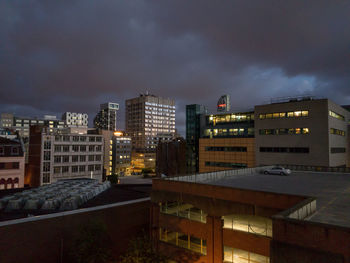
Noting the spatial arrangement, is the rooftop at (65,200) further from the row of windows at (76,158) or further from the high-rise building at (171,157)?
the high-rise building at (171,157)

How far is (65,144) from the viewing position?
8794cm

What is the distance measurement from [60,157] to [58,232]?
226 feet

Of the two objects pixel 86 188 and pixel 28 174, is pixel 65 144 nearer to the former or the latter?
pixel 28 174

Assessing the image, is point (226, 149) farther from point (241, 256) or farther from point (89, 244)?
point (89, 244)

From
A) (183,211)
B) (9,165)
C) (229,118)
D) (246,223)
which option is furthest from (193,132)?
(246,223)

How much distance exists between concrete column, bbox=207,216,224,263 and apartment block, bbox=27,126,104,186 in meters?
78.2

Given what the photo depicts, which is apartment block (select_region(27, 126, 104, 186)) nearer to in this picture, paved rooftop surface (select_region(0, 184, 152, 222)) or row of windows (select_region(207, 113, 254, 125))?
paved rooftop surface (select_region(0, 184, 152, 222))

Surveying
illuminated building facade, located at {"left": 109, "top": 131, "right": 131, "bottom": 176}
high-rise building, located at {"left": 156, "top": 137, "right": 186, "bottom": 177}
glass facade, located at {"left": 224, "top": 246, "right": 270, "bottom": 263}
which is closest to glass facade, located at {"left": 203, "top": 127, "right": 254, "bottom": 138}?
high-rise building, located at {"left": 156, "top": 137, "right": 186, "bottom": 177}

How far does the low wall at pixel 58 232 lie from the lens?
21.8m

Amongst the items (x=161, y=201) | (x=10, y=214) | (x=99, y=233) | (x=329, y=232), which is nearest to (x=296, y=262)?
(x=329, y=232)

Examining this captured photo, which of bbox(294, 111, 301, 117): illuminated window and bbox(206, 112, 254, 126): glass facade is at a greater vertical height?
bbox(206, 112, 254, 126): glass facade

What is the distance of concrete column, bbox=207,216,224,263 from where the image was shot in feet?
71.8

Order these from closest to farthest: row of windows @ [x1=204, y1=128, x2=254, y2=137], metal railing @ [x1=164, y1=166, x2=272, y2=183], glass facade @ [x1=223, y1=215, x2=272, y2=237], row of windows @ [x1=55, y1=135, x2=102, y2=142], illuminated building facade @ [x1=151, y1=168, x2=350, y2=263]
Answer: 1. illuminated building facade @ [x1=151, y1=168, x2=350, y2=263]
2. glass facade @ [x1=223, y1=215, x2=272, y2=237]
3. metal railing @ [x1=164, y1=166, x2=272, y2=183]
4. row of windows @ [x1=204, y1=128, x2=254, y2=137]
5. row of windows @ [x1=55, y1=135, x2=102, y2=142]

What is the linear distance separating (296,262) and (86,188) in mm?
33827
